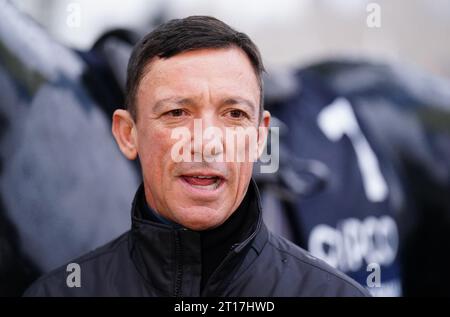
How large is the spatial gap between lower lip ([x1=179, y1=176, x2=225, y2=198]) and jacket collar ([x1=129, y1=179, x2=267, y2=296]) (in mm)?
46

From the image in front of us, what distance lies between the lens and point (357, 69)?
2.29 m

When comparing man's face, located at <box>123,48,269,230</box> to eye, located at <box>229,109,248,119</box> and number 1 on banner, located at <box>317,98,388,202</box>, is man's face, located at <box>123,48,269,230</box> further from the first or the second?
number 1 on banner, located at <box>317,98,388,202</box>

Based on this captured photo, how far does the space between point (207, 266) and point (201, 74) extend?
0.73 ft

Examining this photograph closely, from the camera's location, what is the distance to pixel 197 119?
0.93 meters

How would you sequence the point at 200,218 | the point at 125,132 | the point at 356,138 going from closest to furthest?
1. the point at 200,218
2. the point at 125,132
3. the point at 356,138

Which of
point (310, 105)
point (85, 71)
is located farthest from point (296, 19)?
point (85, 71)

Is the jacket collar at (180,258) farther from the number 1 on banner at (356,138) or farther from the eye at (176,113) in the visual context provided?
the number 1 on banner at (356,138)

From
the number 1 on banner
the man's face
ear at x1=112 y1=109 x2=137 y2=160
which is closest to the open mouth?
the man's face

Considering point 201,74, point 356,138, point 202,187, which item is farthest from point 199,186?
point 356,138

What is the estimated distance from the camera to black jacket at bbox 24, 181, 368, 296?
36.3 inches

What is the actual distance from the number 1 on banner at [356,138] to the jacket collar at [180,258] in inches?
37.4

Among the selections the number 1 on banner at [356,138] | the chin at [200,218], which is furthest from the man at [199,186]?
the number 1 on banner at [356,138]

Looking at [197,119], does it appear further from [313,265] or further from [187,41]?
[313,265]
